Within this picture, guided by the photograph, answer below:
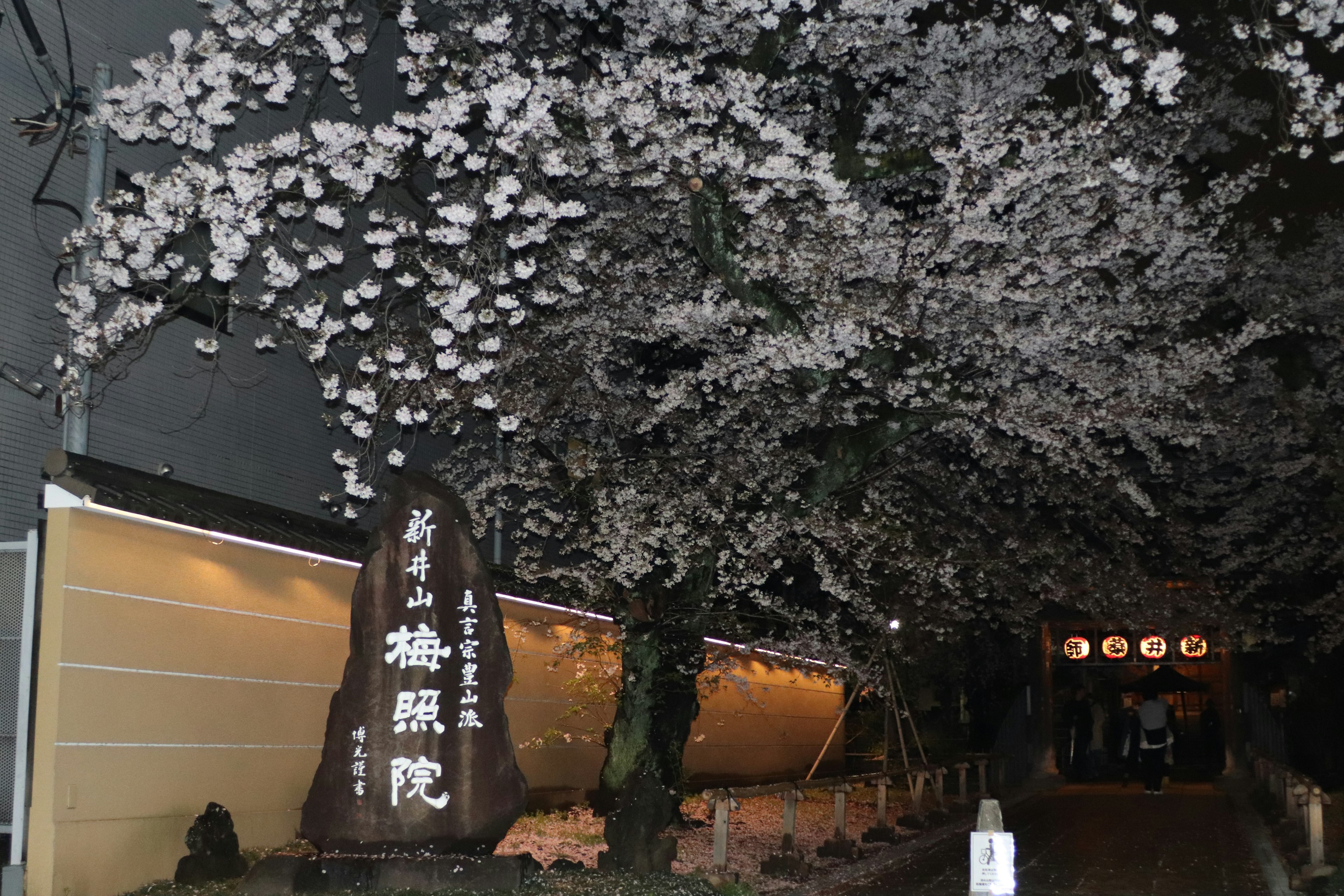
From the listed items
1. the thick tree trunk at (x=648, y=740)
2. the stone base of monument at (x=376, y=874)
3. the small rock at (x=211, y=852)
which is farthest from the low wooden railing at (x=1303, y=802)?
the small rock at (x=211, y=852)

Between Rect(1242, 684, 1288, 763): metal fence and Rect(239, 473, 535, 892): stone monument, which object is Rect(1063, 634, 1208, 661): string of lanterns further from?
Rect(239, 473, 535, 892): stone monument

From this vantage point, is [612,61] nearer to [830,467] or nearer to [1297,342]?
[830,467]

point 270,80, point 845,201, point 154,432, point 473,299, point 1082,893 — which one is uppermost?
point 270,80

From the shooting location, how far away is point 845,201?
10.4 meters

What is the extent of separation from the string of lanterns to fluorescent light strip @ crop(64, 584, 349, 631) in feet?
59.1

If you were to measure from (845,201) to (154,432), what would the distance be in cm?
640

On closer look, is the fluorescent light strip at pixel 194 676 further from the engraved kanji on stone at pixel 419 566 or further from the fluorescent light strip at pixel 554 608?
the fluorescent light strip at pixel 554 608

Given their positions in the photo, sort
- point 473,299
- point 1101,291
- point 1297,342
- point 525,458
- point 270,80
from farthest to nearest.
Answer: point 1297,342 < point 525,458 < point 1101,291 < point 473,299 < point 270,80

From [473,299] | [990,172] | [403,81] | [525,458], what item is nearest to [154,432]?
[473,299]

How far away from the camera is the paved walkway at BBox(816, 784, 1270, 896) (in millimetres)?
10797

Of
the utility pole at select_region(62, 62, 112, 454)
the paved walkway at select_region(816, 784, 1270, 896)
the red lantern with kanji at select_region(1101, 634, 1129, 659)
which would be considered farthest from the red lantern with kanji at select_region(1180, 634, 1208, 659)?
the utility pole at select_region(62, 62, 112, 454)

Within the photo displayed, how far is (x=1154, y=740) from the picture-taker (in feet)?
65.1

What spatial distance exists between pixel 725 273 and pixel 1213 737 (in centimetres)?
2018

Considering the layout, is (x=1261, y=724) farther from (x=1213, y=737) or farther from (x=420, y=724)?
(x=420, y=724)
